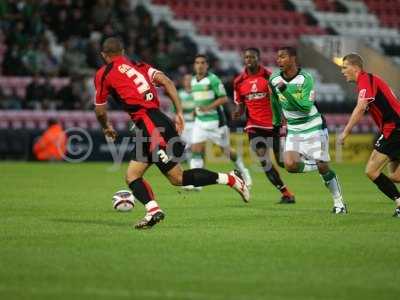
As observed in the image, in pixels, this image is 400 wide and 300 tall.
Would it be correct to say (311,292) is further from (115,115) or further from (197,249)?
(115,115)

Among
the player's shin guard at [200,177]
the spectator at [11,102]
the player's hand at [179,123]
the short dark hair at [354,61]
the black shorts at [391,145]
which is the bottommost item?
the spectator at [11,102]

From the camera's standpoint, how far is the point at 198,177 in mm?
11805

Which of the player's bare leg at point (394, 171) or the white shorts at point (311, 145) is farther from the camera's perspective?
the player's bare leg at point (394, 171)

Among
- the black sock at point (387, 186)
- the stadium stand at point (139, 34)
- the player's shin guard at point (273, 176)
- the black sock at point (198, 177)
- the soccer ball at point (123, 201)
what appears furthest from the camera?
the stadium stand at point (139, 34)

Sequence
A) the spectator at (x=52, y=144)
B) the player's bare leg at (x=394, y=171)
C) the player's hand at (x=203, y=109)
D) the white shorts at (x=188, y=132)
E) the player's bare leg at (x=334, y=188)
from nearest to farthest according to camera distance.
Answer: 1. the player's bare leg at (x=334, y=188)
2. the player's bare leg at (x=394, y=171)
3. the player's hand at (x=203, y=109)
4. the white shorts at (x=188, y=132)
5. the spectator at (x=52, y=144)

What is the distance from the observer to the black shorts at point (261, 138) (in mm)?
15883

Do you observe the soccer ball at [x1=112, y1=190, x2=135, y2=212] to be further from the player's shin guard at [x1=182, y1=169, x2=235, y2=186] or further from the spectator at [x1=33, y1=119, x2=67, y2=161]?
the spectator at [x1=33, y1=119, x2=67, y2=161]

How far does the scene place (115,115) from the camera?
27938 mm

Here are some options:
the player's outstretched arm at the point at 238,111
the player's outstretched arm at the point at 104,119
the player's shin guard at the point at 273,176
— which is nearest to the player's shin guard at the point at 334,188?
the player's shin guard at the point at 273,176

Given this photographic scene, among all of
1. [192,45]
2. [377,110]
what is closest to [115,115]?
[192,45]

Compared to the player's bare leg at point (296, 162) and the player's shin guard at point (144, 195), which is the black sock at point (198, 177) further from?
the player's bare leg at point (296, 162)

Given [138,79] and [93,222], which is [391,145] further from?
[93,222]

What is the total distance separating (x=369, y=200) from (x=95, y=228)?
5.88 meters

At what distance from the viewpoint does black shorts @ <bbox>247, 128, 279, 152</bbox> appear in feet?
52.1
